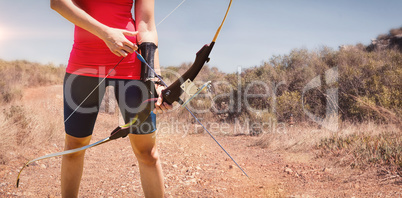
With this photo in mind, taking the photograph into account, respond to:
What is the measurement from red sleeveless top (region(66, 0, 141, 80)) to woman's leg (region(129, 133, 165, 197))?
358 millimetres

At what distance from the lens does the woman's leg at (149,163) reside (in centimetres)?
154

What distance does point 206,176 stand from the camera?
10.2 feet

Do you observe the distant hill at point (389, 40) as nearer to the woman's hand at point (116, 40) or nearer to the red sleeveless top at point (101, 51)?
the red sleeveless top at point (101, 51)

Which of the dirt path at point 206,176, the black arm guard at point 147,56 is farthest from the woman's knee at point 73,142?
the dirt path at point 206,176

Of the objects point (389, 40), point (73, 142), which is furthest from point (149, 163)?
point (389, 40)

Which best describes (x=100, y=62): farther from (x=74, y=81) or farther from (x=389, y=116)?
(x=389, y=116)

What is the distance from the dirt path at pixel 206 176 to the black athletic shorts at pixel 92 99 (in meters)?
1.20

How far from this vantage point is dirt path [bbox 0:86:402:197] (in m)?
2.55

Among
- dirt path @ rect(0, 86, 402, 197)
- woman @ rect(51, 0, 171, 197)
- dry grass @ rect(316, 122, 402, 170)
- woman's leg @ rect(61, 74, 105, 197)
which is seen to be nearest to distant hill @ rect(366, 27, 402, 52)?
dry grass @ rect(316, 122, 402, 170)

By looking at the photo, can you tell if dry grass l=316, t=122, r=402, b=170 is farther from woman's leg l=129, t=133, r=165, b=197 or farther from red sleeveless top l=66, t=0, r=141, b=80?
red sleeveless top l=66, t=0, r=141, b=80

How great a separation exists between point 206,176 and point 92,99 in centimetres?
191

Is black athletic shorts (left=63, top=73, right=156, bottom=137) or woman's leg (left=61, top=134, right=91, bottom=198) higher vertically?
black athletic shorts (left=63, top=73, right=156, bottom=137)

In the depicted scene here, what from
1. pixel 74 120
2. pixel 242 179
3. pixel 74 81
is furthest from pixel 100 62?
pixel 242 179

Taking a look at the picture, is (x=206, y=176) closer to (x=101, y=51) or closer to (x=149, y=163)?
(x=149, y=163)
